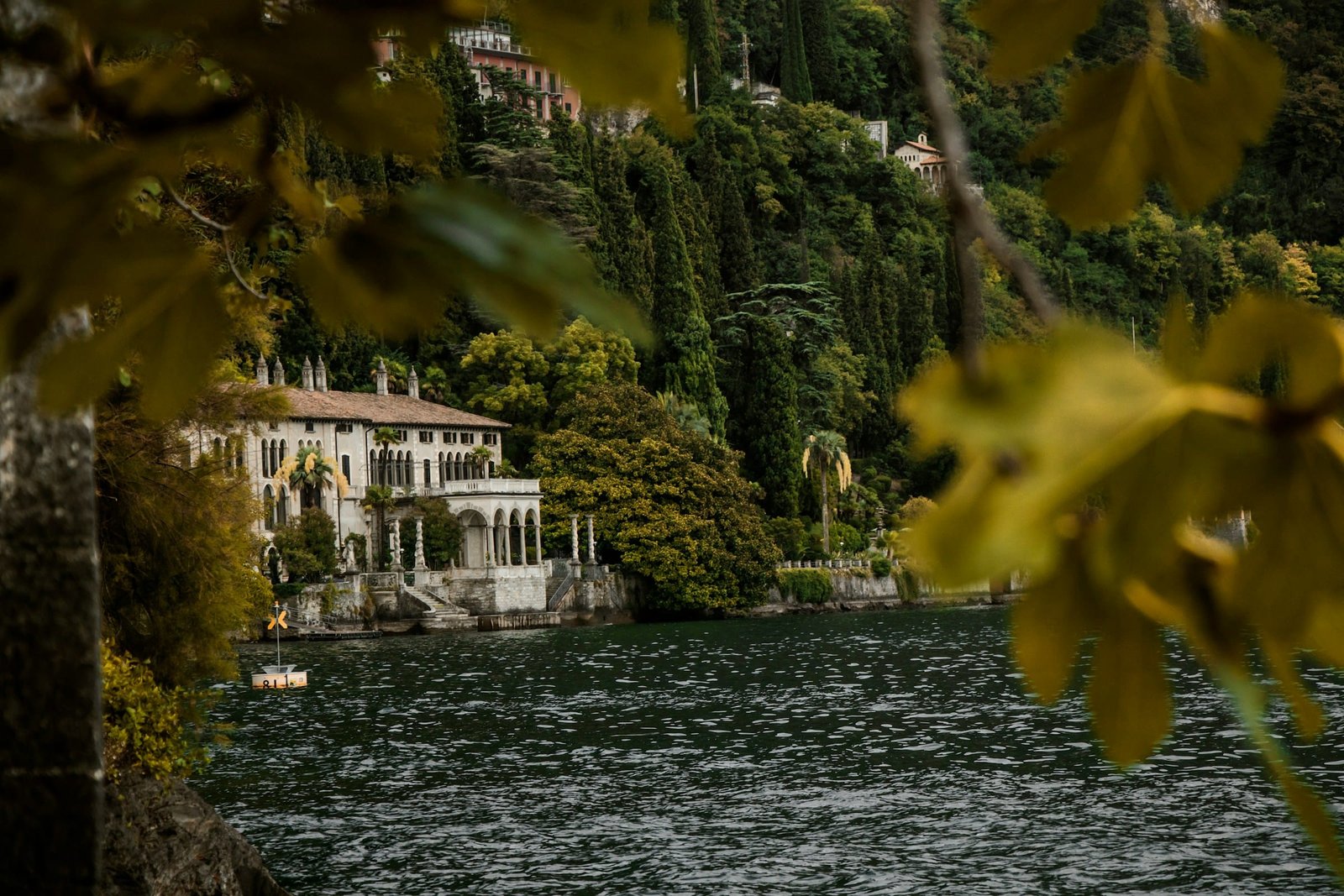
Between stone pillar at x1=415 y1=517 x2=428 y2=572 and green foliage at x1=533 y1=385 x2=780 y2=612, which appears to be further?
green foliage at x1=533 y1=385 x2=780 y2=612

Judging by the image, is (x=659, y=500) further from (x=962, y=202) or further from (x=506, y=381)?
(x=962, y=202)

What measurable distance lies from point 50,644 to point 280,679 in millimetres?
35425

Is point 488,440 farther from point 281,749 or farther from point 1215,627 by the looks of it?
point 1215,627

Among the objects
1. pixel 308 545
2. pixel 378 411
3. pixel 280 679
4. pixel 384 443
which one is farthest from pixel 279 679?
pixel 378 411

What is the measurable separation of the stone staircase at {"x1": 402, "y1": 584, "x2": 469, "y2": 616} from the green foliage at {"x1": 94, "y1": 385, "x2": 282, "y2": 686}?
39.0m

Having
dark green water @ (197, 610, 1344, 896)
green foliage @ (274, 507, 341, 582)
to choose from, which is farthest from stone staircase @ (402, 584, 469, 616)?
dark green water @ (197, 610, 1344, 896)

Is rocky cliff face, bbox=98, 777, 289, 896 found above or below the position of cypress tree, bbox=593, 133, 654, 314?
below

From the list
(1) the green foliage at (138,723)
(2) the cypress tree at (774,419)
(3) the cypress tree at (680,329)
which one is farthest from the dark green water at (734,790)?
(2) the cypress tree at (774,419)

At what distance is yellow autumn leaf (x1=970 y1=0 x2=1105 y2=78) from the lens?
58 cm

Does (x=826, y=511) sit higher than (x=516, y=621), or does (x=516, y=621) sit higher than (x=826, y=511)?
(x=826, y=511)

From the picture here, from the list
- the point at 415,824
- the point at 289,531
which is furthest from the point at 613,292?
the point at 289,531

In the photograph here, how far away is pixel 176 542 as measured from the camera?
1355 cm

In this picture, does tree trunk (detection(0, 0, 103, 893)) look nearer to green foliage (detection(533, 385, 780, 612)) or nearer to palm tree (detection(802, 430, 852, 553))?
green foliage (detection(533, 385, 780, 612))

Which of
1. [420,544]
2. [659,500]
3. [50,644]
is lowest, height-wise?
[50,644]
